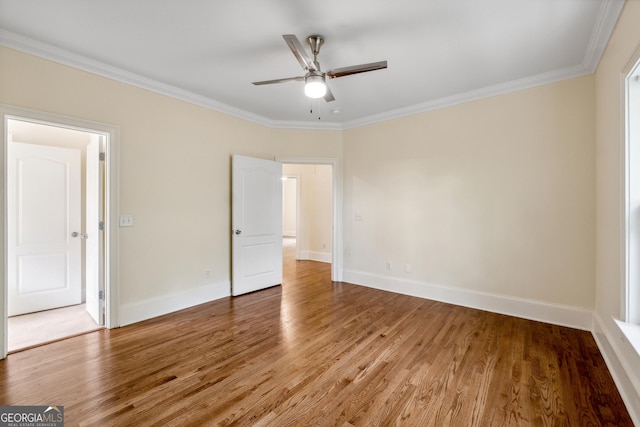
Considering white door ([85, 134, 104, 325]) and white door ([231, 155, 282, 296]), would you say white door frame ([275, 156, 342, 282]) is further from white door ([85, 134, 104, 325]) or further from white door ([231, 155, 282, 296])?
white door ([85, 134, 104, 325])

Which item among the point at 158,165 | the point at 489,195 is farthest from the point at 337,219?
the point at 158,165

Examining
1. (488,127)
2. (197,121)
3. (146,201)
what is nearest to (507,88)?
(488,127)

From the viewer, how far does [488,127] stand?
3445 mm

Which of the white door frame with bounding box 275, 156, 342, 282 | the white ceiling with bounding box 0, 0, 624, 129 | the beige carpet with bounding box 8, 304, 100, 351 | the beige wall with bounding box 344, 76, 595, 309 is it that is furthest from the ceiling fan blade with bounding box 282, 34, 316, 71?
the beige carpet with bounding box 8, 304, 100, 351

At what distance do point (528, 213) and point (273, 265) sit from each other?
3526 millimetres

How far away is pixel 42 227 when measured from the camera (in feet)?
11.3

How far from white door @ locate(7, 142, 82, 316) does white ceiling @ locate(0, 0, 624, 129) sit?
4.90ft

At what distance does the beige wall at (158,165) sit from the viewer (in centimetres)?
260

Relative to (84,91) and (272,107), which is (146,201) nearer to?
(84,91)

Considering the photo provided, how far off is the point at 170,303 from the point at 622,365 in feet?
13.8

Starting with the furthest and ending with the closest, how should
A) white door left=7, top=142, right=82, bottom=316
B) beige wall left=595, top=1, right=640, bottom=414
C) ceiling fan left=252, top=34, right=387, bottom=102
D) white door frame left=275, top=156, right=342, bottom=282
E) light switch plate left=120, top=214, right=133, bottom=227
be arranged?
white door frame left=275, top=156, right=342, bottom=282 < white door left=7, top=142, right=82, bottom=316 < light switch plate left=120, top=214, right=133, bottom=227 < ceiling fan left=252, top=34, right=387, bottom=102 < beige wall left=595, top=1, right=640, bottom=414

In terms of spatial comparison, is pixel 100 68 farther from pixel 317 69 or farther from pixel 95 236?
pixel 317 69

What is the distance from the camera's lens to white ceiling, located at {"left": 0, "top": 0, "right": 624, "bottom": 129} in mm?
2053

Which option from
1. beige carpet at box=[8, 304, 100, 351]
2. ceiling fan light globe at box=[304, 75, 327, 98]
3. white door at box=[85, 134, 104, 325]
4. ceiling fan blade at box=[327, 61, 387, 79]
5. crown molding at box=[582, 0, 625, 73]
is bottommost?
beige carpet at box=[8, 304, 100, 351]
